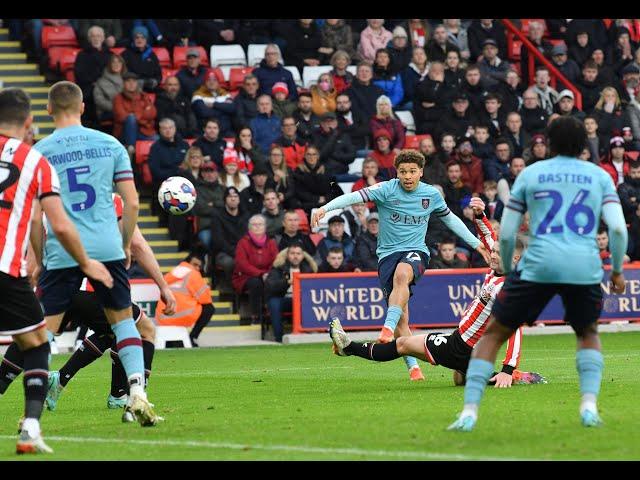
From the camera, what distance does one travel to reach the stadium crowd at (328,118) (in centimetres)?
2244

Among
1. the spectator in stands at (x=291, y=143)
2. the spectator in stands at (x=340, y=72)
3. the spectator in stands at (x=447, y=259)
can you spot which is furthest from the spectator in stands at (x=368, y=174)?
the spectator in stands at (x=340, y=72)

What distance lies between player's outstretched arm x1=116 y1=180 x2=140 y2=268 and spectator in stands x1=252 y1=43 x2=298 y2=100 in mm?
15357

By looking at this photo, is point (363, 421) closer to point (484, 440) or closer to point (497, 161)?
point (484, 440)

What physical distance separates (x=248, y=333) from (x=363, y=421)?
12217mm

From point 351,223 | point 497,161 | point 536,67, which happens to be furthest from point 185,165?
point 536,67

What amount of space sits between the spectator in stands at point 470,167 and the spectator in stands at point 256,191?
3.66m

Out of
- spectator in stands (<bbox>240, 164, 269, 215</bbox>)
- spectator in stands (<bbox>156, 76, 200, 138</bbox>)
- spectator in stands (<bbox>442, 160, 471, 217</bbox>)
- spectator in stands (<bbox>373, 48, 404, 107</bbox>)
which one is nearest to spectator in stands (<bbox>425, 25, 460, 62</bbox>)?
spectator in stands (<bbox>373, 48, 404, 107</bbox>)

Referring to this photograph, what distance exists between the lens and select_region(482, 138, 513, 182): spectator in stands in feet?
79.9

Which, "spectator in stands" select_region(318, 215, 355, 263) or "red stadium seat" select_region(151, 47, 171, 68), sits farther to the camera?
"red stadium seat" select_region(151, 47, 171, 68)

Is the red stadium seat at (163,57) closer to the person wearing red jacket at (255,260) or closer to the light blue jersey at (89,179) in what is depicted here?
the person wearing red jacket at (255,260)

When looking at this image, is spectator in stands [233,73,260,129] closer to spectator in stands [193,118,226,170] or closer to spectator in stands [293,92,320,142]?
spectator in stands [293,92,320,142]

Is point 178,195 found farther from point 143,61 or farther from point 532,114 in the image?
point 532,114

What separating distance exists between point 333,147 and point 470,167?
2424 mm

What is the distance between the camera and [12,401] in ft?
41.3
